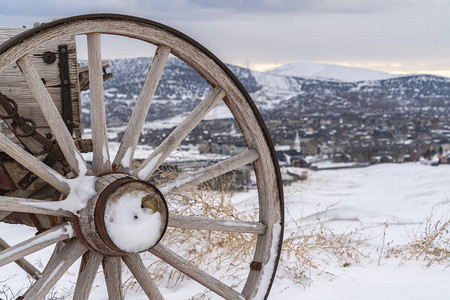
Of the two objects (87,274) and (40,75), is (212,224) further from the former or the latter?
(40,75)

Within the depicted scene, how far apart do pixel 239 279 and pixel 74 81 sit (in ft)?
5.52

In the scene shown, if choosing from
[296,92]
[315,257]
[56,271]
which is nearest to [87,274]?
[56,271]

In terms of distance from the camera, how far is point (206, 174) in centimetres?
222

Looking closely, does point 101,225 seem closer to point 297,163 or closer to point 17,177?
point 17,177

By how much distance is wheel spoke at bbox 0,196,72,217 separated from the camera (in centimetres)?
175

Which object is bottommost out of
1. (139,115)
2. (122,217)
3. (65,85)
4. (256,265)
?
(256,265)

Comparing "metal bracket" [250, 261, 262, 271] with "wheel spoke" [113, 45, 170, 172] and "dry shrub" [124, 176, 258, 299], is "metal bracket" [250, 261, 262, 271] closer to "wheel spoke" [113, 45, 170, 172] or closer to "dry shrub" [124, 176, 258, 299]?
"dry shrub" [124, 176, 258, 299]

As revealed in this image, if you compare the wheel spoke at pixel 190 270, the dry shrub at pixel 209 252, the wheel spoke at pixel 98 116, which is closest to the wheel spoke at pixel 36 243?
the wheel spoke at pixel 98 116

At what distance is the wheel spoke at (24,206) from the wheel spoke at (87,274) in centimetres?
22

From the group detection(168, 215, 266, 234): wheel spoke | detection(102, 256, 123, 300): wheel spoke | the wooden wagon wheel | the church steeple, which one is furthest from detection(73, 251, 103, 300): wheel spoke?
the church steeple

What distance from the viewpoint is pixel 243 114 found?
2236mm

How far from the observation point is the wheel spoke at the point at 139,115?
2020 millimetres

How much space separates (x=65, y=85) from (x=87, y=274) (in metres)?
0.80

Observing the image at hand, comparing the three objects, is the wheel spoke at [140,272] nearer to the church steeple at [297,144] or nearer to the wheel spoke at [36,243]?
the wheel spoke at [36,243]
